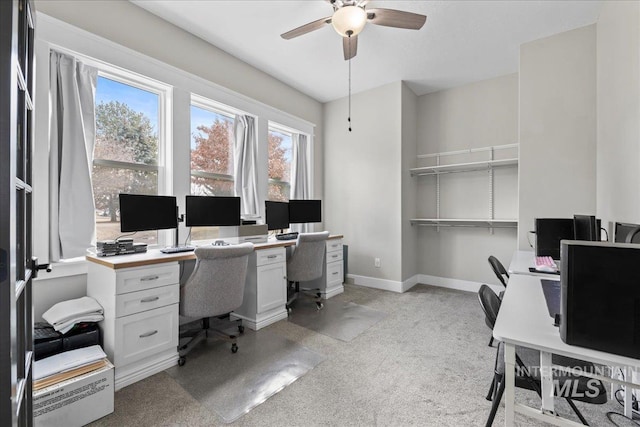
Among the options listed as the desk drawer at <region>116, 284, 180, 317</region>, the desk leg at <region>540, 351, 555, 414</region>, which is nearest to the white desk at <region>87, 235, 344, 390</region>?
the desk drawer at <region>116, 284, 180, 317</region>

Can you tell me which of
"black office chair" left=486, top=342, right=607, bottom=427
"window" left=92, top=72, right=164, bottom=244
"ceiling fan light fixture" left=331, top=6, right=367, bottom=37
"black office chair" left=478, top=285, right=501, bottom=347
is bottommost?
"black office chair" left=486, top=342, right=607, bottom=427

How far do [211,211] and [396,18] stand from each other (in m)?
2.48

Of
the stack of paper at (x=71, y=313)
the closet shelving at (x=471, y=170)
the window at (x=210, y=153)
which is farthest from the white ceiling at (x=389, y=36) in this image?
the stack of paper at (x=71, y=313)

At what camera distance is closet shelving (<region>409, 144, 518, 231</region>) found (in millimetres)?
3695

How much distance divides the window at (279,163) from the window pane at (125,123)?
5.30 ft

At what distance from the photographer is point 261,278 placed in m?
2.83

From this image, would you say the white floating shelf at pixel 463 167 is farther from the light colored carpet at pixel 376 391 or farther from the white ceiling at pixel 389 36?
the light colored carpet at pixel 376 391

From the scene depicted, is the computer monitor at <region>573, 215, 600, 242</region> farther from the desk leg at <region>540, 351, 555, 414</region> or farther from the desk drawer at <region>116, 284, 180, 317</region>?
the desk drawer at <region>116, 284, 180, 317</region>

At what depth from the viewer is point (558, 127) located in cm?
289

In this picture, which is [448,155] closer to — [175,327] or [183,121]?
[183,121]

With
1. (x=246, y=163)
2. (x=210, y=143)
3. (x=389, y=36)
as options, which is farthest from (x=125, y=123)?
(x=389, y=36)

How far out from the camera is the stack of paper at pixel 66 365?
1469mm

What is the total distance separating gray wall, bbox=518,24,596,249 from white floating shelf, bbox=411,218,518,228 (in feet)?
2.05

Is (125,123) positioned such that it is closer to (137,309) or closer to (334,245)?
(137,309)
